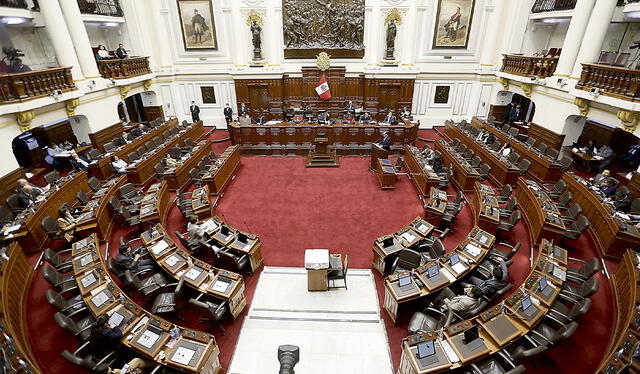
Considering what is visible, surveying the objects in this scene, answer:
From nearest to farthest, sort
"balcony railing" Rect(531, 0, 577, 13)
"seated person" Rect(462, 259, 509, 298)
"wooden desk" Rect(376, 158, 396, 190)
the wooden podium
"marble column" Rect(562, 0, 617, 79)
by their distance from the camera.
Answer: "seated person" Rect(462, 259, 509, 298), "marble column" Rect(562, 0, 617, 79), "wooden desk" Rect(376, 158, 396, 190), "balcony railing" Rect(531, 0, 577, 13), the wooden podium

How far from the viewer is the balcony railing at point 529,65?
42.8ft

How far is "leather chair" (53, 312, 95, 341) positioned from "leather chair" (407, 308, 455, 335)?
5597 mm

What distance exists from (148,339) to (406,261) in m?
5.25

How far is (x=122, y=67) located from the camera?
1463cm

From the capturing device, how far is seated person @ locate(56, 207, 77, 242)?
824 cm

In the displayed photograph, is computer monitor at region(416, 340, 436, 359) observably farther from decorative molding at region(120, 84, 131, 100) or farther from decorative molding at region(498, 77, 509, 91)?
decorative molding at region(120, 84, 131, 100)

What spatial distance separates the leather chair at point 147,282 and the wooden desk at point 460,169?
32.6 feet

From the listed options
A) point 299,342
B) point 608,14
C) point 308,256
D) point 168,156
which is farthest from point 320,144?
point 608,14

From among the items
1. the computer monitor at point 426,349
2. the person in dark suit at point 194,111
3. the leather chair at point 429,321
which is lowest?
the leather chair at point 429,321

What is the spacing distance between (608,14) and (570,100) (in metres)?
2.85

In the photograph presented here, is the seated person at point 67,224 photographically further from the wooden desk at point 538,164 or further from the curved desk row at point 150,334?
the wooden desk at point 538,164


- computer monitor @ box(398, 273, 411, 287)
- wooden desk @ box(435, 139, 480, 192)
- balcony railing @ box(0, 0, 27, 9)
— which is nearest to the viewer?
computer monitor @ box(398, 273, 411, 287)

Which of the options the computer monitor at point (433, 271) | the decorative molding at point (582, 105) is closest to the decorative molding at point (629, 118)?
the decorative molding at point (582, 105)

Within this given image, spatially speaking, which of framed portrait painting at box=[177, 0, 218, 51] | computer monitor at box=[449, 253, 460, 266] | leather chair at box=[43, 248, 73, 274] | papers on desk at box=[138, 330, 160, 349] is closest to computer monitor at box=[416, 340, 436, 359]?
computer monitor at box=[449, 253, 460, 266]
